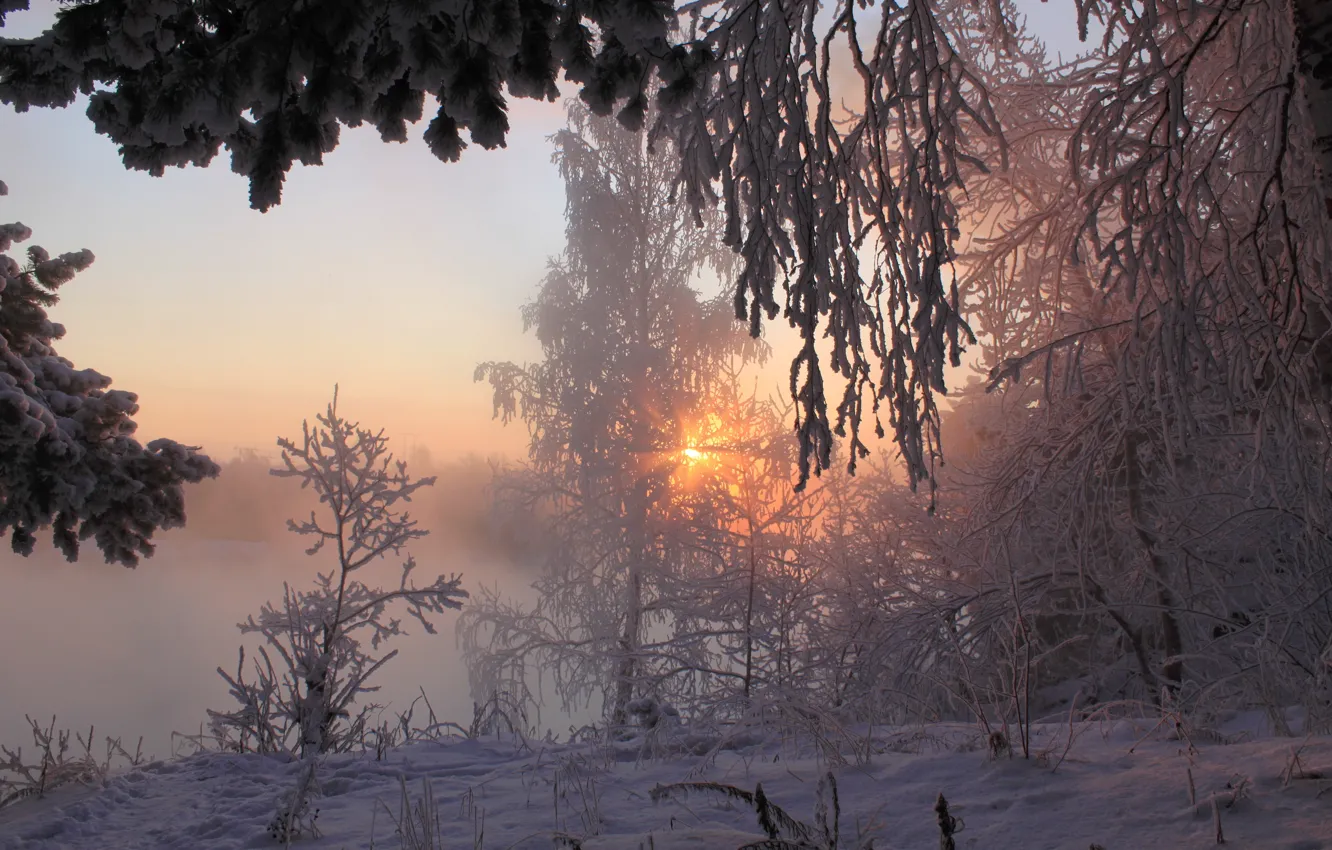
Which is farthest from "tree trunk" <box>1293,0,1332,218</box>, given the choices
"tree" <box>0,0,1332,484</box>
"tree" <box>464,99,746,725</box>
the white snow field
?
"tree" <box>464,99,746,725</box>

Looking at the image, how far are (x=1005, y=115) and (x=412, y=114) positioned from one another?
22.0 feet

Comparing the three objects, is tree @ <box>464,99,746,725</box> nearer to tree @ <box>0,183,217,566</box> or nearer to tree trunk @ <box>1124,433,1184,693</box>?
tree trunk @ <box>1124,433,1184,693</box>

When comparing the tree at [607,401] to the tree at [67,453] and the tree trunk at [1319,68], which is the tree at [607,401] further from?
the tree trunk at [1319,68]

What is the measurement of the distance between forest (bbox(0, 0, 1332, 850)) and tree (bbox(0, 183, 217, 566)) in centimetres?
2

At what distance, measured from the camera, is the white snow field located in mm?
2553

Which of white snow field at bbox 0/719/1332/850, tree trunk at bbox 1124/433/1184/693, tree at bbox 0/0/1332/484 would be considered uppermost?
tree at bbox 0/0/1332/484

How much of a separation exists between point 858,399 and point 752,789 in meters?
2.01

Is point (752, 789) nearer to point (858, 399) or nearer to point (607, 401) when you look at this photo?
point (858, 399)

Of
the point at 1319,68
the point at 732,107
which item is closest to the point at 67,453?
the point at 732,107

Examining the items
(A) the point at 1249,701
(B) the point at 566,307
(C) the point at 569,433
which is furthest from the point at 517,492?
(A) the point at 1249,701

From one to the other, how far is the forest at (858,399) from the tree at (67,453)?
22 mm

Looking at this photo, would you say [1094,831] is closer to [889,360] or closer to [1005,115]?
[889,360]

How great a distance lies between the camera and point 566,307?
44.1 ft

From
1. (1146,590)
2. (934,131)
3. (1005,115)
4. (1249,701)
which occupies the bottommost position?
(1249,701)
